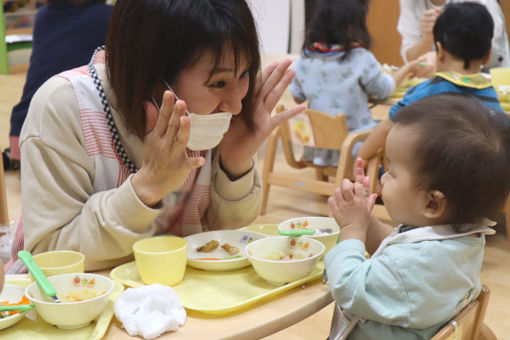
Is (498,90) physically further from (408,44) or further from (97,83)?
(97,83)

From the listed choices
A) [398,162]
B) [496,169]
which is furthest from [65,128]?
[496,169]

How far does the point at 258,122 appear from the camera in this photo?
126cm

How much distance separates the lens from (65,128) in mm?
1103

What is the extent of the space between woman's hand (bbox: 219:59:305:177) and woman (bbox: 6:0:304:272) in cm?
7

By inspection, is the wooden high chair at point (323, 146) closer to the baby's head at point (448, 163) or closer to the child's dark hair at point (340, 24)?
the child's dark hair at point (340, 24)

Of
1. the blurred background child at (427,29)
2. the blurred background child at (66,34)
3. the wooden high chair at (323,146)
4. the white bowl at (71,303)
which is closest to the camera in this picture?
the white bowl at (71,303)

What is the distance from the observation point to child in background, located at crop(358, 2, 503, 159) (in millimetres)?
2418

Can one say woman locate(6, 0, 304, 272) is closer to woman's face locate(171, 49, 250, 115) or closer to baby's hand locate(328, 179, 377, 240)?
woman's face locate(171, 49, 250, 115)

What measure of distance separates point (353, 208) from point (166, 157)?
0.33 m

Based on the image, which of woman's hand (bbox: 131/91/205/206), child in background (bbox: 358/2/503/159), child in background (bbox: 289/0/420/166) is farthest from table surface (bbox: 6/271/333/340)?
child in background (bbox: 289/0/420/166)

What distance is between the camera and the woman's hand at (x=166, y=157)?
2.96 feet

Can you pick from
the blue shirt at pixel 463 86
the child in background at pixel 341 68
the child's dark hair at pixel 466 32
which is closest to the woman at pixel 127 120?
the blue shirt at pixel 463 86

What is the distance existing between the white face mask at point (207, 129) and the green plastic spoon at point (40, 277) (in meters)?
0.35

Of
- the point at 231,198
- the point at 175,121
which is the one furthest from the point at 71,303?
the point at 231,198
